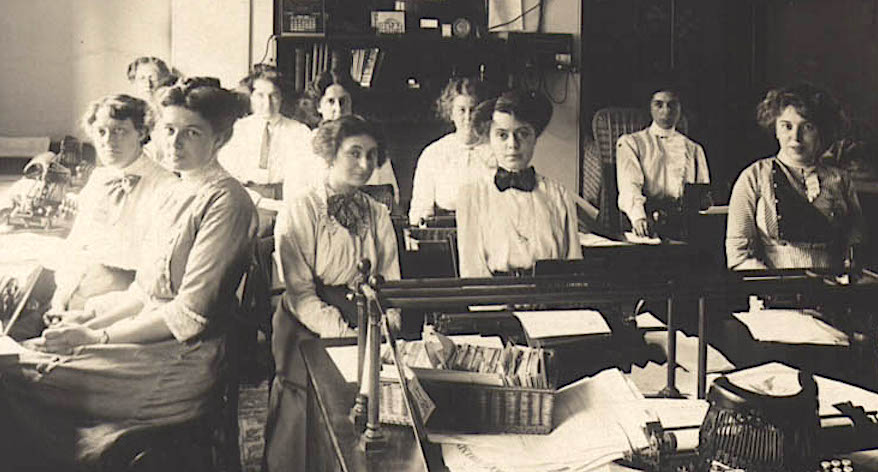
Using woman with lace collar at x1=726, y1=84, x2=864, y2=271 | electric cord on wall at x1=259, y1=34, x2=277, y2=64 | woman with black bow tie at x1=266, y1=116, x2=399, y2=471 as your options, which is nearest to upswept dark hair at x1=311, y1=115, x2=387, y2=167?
woman with black bow tie at x1=266, y1=116, x2=399, y2=471

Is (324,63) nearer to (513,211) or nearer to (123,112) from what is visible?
(513,211)

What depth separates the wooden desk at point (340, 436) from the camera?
1.64m

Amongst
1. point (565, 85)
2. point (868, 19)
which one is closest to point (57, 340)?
point (565, 85)

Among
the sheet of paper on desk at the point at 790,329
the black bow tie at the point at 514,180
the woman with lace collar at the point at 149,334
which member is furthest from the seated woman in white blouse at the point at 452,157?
the sheet of paper on desk at the point at 790,329

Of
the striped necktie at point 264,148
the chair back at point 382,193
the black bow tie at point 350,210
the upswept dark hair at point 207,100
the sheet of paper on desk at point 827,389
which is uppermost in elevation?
the upswept dark hair at point 207,100

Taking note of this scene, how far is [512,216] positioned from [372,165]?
2.13ft

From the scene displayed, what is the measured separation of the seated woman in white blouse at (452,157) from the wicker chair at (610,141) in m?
0.58

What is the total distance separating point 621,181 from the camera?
4.17 metres

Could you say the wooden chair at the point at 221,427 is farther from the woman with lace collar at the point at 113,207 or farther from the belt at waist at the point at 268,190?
the woman with lace collar at the point at 113,207

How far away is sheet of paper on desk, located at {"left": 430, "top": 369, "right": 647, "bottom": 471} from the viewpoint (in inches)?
65.9

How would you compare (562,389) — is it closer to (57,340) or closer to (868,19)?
(57,340)

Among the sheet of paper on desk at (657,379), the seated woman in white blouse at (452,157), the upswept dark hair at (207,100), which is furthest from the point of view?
the seated woman in white blouse at (452,157)

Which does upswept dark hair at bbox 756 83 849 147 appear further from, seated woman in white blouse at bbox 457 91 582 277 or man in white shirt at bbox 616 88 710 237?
seated woman in white blouse at bbox 457 91 582 277

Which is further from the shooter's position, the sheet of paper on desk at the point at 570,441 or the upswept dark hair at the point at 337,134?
the upswept dark hair at the point at 337,134
